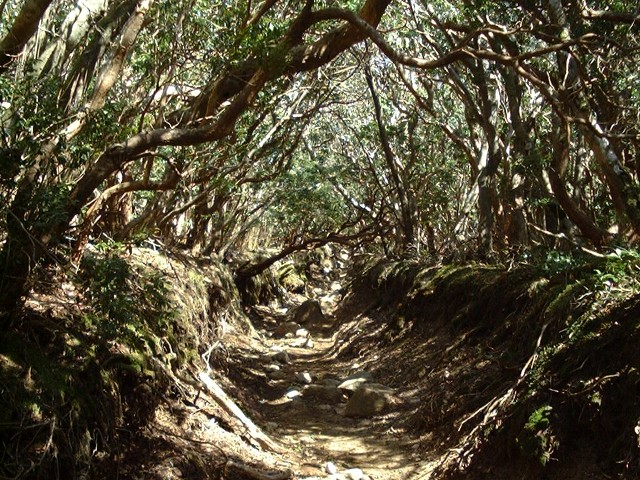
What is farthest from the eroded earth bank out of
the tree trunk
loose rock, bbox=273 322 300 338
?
loose rock, bbox=273 322 300 338

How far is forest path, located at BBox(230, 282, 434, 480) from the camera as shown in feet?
20.4

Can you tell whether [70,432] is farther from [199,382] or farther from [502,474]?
[502,474]

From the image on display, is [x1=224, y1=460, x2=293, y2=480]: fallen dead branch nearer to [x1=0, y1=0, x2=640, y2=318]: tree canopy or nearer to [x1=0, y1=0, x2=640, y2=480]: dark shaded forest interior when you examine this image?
[x1=0, y1=0, x2=640, y2=480]: dark shaded forest interior

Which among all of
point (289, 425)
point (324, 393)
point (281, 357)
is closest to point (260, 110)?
point (281, 357)

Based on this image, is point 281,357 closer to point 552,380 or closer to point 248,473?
point 248,473

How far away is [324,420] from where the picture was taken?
320 inches

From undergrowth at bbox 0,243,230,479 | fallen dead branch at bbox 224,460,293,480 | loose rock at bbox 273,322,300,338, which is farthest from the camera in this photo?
loose rock at bbox 273,322,300,338

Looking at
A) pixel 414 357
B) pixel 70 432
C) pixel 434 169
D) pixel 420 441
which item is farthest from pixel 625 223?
pixel 434 169

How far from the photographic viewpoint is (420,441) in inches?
265

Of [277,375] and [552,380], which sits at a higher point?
[552,380]

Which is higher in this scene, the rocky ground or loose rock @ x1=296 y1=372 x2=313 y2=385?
loose rock @ x1=296 y1=372 x2=313 y2=385

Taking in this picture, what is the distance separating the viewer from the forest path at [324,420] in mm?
6223

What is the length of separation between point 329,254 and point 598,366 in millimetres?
39651

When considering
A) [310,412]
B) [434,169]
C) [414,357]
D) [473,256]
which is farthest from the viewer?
[434,169]
